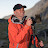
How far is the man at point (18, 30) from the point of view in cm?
172

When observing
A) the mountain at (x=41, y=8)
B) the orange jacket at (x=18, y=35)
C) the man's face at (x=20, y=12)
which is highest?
the man's face at (x=20, y=12)

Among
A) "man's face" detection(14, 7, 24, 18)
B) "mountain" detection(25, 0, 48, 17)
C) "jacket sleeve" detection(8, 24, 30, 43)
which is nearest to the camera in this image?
"jacket sleeve" detection(8, 24, 30, 43)

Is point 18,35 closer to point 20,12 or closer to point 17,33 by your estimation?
point 17,33

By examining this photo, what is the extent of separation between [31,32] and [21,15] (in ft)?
1.16

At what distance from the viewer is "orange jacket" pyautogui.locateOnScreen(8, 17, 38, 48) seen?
1715 millimetres

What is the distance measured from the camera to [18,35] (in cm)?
172

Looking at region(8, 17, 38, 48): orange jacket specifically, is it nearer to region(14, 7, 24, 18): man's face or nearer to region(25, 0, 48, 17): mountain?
region(14, 7, 24, 18): man's face

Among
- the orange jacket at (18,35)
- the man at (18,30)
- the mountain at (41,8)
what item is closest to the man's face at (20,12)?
the man at (18,30)

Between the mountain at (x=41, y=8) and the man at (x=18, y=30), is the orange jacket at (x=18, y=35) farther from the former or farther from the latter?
the mountain at (x=41, y=8)

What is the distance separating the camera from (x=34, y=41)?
2049 millimetres

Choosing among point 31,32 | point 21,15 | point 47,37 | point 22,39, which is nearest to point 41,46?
point 31,32

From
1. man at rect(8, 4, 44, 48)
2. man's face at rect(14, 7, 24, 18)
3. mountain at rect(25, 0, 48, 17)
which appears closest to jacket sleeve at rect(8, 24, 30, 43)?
man at rect(8, 4, 44, 48)

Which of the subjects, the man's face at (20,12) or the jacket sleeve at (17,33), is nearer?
the jacket sleeve at (17,33)

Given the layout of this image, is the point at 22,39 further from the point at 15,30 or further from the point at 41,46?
the point at 41,46
